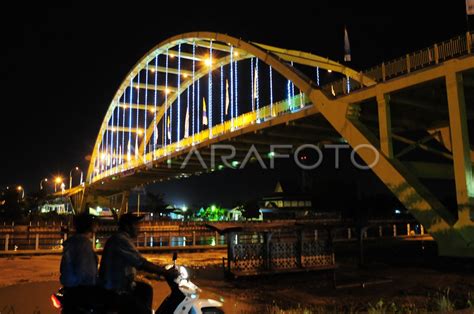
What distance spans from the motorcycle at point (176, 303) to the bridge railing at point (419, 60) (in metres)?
13.7

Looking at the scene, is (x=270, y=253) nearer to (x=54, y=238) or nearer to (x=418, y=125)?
(x=418, y=125)

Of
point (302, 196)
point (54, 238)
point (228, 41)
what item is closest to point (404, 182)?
point (228, 41)

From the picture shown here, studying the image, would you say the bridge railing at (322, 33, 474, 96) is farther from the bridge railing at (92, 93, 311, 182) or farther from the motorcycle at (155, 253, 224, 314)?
the motorcycle at (155, 253, 224, 314)

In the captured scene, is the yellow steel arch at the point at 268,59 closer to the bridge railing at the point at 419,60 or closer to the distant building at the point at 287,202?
the bridge railing at the point at 419,60

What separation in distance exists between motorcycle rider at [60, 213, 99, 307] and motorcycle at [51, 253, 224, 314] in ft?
0.15

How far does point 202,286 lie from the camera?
10391 mm

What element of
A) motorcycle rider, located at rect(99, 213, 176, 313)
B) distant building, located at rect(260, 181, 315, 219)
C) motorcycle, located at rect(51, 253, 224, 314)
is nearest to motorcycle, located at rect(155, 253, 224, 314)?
motorcycle, located at rect(51, 253, 224, 314)

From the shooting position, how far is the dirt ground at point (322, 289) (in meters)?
7.88

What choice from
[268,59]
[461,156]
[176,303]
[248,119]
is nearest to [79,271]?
[176,303]

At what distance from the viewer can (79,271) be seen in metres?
4.32

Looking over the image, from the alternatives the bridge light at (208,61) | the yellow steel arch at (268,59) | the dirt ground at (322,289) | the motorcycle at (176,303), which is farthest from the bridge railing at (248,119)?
the motorcycle at (176,303)

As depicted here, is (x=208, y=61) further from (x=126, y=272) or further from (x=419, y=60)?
(x=126, y=272)

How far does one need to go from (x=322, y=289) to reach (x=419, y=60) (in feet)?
32.9

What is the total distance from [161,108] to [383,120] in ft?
143
